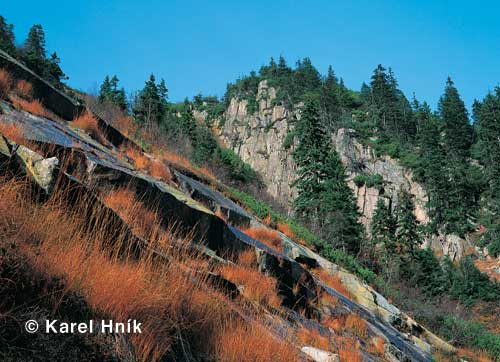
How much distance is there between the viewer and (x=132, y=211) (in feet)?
13.5

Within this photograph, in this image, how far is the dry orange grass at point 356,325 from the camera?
613 cm

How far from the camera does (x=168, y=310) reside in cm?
245

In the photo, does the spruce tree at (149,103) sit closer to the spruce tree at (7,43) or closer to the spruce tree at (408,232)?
the spruce tree at (7,43)

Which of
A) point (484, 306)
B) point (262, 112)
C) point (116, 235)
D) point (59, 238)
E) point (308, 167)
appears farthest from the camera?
point (262, 112)

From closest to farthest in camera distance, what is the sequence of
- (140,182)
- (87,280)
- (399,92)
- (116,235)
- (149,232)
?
(87,280) → (116,235) → (149,232) → (140,182) → (399,92)

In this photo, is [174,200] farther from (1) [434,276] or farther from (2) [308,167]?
(2) [308,167]

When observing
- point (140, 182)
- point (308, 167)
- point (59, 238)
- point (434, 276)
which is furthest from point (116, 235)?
point (308, 167)

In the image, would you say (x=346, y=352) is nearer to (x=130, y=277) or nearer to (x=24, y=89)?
(x=130, y=277)

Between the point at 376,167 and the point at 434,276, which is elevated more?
the point at 376,167

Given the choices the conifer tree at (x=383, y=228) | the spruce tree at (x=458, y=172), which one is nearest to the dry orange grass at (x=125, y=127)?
the conifer tree at (x=383, y=228)

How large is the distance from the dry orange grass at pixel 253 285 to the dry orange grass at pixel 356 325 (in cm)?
181

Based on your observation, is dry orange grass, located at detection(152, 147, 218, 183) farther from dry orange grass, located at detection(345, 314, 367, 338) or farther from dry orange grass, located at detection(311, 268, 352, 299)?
dry orange grass, located at detection(345, 314, 367, 338)

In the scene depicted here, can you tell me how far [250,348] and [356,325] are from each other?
14.3 feet

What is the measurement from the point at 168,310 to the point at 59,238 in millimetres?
824
